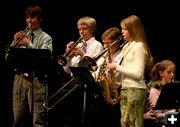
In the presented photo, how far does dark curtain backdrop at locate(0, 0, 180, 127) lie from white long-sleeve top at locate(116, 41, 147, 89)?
1.62 m

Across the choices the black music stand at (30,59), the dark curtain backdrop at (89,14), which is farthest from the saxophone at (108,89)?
the dark curtain backdrop at (89,14)

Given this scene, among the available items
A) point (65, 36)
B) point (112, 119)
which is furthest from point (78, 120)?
point (65, 36)

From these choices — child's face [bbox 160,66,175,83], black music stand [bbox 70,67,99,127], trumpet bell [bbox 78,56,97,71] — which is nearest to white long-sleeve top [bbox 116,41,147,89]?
black music stand [bbox 70,67,99,127]

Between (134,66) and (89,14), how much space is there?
2091 millimetres

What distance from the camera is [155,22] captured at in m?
6.85

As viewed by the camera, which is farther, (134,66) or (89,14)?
(89,14)

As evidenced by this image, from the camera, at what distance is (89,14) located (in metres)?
7.14

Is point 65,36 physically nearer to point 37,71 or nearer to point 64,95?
point 64,95

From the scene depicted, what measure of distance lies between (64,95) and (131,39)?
1.44m

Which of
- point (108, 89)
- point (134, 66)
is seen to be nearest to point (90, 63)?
point (108, 89)

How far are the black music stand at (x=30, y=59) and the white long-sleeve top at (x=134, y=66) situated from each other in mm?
795

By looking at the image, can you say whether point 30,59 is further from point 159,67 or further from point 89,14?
point 89,14

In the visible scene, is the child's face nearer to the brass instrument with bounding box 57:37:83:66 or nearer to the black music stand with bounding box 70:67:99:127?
the black music stand with bounding box 70:67:99:127

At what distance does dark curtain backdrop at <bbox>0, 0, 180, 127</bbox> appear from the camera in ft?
22.4
